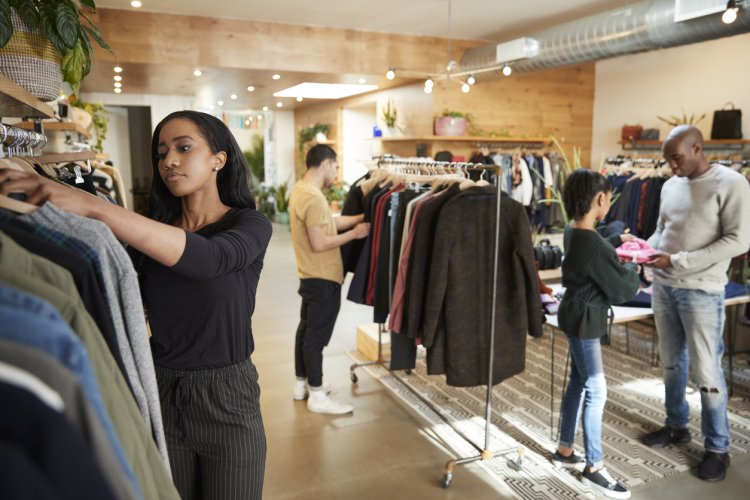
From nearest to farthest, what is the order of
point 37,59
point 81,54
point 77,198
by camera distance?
point 77,198 < point 37,59 < point 81,54

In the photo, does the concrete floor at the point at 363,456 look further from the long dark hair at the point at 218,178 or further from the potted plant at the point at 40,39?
the potted plant at the point at 40,39

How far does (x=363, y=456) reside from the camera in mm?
3258

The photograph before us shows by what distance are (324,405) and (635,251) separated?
6.83ft

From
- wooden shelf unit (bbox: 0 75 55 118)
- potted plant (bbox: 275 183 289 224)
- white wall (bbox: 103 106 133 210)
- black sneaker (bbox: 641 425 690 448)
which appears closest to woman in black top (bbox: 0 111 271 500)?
wooden shelf unit (bbox: 0 75 55 118)

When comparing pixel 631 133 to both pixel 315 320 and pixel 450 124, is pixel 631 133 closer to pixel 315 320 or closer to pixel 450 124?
pixel 450 124

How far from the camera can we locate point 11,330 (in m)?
0.57

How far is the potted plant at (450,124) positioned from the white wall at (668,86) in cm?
185

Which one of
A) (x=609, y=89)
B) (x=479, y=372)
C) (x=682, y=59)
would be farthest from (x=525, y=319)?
(x=609, y=89)

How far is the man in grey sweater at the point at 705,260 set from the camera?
9.83 ft

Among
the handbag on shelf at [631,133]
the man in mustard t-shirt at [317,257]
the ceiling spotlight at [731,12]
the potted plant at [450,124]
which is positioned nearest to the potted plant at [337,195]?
the potted plant at [450,124]

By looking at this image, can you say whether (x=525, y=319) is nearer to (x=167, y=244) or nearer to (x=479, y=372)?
(x=479, y=372)

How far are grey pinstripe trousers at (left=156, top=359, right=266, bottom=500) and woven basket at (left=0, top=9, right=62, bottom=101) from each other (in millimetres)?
804

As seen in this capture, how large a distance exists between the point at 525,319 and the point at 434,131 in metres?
5.35

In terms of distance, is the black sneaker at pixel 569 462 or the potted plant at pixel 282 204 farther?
the potted plant at pixel 282 204
